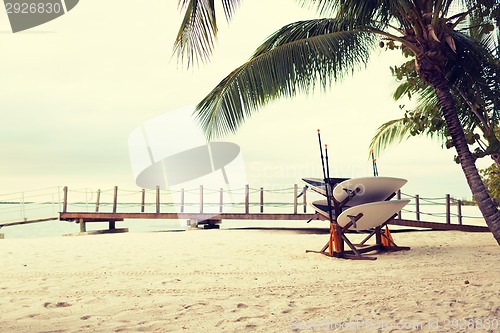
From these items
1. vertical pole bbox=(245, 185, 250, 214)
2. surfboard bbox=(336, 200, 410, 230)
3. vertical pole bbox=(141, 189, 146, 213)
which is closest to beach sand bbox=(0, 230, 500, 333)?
surfboard bbox=(336, 200, 410, 230)

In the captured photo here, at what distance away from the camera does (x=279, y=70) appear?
284 inches

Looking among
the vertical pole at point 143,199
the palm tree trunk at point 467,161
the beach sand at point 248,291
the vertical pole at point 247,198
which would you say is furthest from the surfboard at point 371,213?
the vertical pole at point 143,199

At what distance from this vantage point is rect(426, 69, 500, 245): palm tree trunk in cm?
745

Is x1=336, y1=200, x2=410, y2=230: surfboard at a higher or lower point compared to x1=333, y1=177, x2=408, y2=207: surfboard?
lower

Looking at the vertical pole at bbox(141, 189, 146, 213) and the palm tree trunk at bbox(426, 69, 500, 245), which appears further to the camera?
the vertical pole at bbox(141, 189, 146, 213)

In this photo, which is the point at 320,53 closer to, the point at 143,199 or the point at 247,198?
the point at 247,198

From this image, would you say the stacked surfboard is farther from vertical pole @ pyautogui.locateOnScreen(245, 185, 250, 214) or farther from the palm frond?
vertical pole @ pyautogui.locateOnScreen(245, 185, 250, 214)

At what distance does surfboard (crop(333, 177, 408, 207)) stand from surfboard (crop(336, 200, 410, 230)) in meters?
0.31

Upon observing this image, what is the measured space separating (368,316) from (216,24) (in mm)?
4658

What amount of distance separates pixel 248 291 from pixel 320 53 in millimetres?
4144

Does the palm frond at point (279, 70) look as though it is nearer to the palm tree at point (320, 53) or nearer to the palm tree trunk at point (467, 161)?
the palm tree at point (320, 53)

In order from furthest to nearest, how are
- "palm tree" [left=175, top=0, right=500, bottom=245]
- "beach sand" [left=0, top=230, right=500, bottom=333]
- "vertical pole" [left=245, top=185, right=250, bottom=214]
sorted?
"vertical pole" [left=245, top=185, right=250, bottom=214] → "palm tree" [left=175, top=0, right=500, bottom=245] → "beach sand" [left=0, top=230, right=500, bottom=333]

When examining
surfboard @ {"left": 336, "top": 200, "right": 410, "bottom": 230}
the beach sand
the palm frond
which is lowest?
the beach sand

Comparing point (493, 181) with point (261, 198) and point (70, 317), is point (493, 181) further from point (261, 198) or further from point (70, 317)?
point (70, 317)
